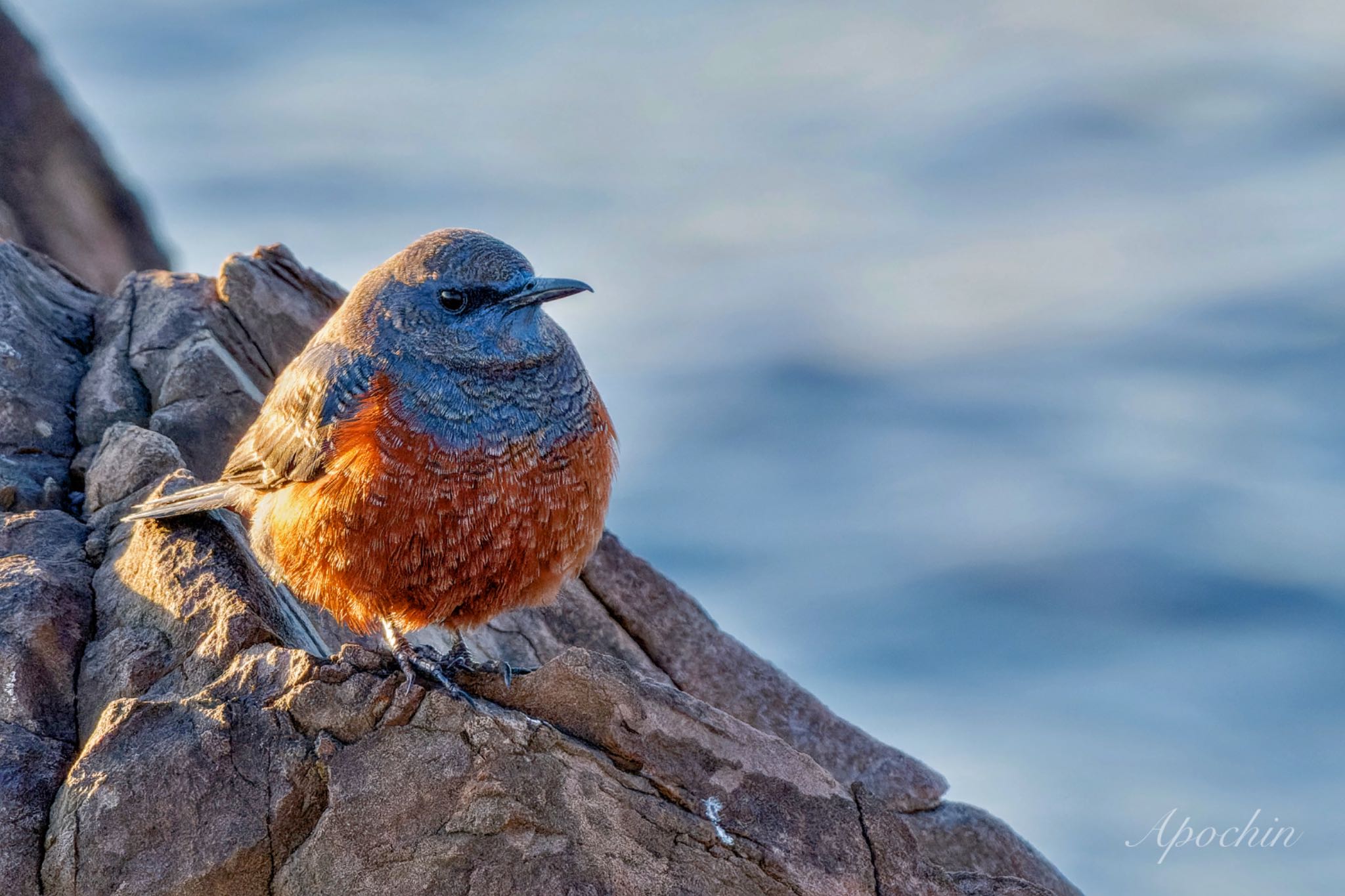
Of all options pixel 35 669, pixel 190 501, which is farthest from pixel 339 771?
pixel 190 501

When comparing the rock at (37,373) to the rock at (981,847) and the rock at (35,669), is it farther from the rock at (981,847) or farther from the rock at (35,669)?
the rock at (981,847)

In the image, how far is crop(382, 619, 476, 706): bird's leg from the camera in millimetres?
6488

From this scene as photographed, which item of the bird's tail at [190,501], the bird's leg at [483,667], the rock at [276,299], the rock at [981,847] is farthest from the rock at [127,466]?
the rock at [981,847]

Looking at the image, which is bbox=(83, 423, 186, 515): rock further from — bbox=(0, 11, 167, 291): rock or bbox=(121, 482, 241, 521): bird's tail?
bbox=(0, 11, 167, 291): rock

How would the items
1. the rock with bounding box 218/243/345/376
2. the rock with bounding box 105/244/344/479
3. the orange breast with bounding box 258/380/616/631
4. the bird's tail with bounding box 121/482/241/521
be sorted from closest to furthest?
the orange breast with bounding box 258/380/616/631 → the bird's tail with bounding box 121/482/241/521 → the rock with bounding box 105/244/344/479 → the rock with bounding box 218/243/345/376

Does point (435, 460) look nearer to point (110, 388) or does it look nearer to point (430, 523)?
point (430, 523)

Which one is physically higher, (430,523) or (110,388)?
(430,523)

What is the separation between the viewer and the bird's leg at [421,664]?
6.49 metres

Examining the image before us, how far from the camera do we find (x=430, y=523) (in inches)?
271

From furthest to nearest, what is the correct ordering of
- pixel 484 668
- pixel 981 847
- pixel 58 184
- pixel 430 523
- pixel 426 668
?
pixel 58 184 → pixel 981 847 → pixel 430 523 → pixel 484 668 → pixel 426 668

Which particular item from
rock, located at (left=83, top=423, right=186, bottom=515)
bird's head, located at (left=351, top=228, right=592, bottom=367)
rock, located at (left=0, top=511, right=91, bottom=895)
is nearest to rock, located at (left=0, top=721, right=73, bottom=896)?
rock, located at (left=0, top=511, right=91, bottom=895)

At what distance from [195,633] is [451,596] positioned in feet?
4.67

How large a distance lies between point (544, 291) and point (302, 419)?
1583mm

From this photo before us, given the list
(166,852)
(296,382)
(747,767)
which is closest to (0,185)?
(296,382)
